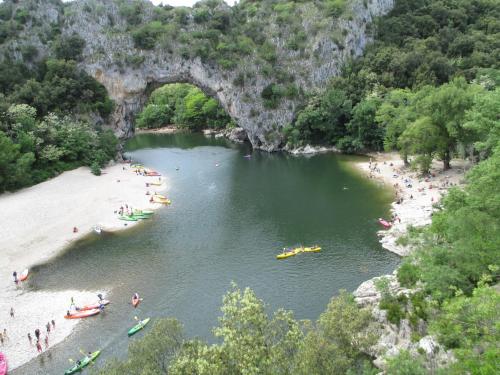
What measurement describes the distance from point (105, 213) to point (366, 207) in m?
29.8

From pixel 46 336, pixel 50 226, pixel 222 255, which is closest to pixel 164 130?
pixel 50 226

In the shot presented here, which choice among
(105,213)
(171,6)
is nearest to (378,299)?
(105,213)

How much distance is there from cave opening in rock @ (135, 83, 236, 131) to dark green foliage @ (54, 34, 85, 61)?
30.1 meters

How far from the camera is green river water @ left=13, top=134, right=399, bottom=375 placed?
32375 mm

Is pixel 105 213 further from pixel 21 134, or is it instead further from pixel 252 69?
pixel 252 69

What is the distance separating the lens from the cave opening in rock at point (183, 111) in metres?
115

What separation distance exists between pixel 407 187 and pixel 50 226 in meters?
41.1

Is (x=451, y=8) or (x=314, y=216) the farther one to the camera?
(x=451, y=8)

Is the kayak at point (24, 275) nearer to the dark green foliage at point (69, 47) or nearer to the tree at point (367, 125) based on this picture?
the dark green foliage at point (69, 47)

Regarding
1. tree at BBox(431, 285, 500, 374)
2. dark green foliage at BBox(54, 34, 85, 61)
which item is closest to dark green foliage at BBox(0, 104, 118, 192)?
dark green foliage at BBox(54, 34, 85, 61)

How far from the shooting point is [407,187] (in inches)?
2179

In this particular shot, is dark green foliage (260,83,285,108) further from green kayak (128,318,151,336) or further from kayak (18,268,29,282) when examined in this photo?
green kayak (128,318,151,336)

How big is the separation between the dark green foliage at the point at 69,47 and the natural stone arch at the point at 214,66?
1.25 m

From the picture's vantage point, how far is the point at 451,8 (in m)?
94.3
